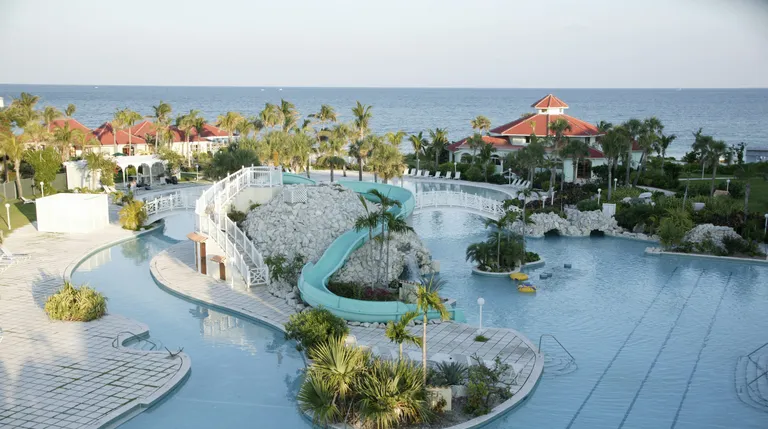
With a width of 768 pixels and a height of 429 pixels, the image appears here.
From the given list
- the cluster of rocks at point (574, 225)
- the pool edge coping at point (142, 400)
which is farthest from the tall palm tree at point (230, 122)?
the pool edge coping at point (142, 400)

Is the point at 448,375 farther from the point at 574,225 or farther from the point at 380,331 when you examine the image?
the point at 574,225

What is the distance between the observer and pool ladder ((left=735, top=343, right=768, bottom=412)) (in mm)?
14211

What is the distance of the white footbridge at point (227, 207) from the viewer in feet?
71.7

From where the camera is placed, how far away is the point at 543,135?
4788 cm

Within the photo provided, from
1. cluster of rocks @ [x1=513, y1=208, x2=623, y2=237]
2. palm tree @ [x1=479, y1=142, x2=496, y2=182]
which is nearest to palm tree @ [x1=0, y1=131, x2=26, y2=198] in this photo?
cluster of rocks @ [x1=513, y1=208, x2=623, y2=237]

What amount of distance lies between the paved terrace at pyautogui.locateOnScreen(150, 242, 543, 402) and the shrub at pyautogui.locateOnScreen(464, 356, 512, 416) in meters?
0.26

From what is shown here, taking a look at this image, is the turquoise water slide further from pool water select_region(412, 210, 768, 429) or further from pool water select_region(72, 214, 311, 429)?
pool water select_region(412, 210, 768, 429)

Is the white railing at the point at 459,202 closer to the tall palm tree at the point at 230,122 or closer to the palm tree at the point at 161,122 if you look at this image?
the tall palm tree at the point at 230,122

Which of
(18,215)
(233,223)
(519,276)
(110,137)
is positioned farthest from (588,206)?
(110,137)

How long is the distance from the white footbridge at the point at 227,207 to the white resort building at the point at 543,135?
1402 centimetres

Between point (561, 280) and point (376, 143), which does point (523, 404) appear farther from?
point (376, 143)

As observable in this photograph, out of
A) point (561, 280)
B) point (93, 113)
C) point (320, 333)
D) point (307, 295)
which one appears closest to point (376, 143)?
point (561, 280)

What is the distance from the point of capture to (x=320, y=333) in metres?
16.0

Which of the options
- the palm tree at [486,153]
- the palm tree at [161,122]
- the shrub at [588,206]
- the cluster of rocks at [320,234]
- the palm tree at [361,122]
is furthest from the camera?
the palm tree at [161,122]
